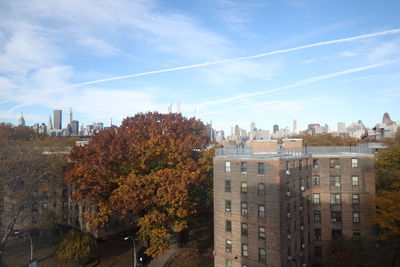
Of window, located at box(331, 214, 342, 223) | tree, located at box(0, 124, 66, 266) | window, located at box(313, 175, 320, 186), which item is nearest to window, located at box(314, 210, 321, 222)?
window, located at box(331, 214, 342, 223)

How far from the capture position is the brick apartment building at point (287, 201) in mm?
29797

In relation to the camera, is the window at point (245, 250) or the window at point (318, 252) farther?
A: the window at point (318, 252)

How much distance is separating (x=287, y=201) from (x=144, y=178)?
1662cm

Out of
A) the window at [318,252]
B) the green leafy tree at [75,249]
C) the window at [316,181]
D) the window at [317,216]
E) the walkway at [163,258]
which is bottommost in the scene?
the walkway at [163,258]

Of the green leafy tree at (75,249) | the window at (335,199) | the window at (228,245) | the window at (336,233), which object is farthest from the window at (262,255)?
the green leafy tree at (75,249)

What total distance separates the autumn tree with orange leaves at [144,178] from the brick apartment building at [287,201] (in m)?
4.76

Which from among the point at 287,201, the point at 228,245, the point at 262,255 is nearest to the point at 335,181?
the point at 287,201

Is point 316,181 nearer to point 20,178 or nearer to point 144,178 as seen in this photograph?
point 144,178

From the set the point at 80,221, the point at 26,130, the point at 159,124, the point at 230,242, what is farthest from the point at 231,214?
the point at 26,130

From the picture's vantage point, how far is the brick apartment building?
29.8 m

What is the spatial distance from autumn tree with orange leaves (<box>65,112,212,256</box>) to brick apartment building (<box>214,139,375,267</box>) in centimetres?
476

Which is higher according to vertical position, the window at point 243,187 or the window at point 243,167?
the window at point 243,167

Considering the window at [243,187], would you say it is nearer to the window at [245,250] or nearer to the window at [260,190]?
the window at [260,190]

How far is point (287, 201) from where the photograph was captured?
100 ft
